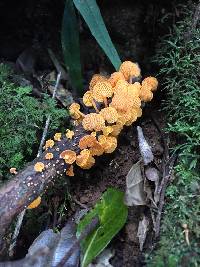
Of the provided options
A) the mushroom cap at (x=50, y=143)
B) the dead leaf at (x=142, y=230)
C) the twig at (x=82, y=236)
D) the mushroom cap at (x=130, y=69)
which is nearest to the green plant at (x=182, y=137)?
the dead leaf at (x=142, y=230)

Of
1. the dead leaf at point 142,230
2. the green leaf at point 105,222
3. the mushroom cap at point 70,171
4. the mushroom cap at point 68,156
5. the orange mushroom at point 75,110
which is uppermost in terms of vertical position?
the orange mushroom at point 75,110

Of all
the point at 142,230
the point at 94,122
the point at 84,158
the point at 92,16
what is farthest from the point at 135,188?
the point at 92,16

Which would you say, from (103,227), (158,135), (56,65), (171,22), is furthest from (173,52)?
(103,227)

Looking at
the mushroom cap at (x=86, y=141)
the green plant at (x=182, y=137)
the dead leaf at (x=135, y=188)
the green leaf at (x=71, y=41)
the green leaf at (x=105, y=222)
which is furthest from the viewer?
the green leaf at (x=71, y=41)

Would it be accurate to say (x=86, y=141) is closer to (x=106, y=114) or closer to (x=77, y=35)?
(x=106, y=114)

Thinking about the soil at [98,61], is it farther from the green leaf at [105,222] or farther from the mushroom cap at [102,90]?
the mushroom cap at [102,90]
